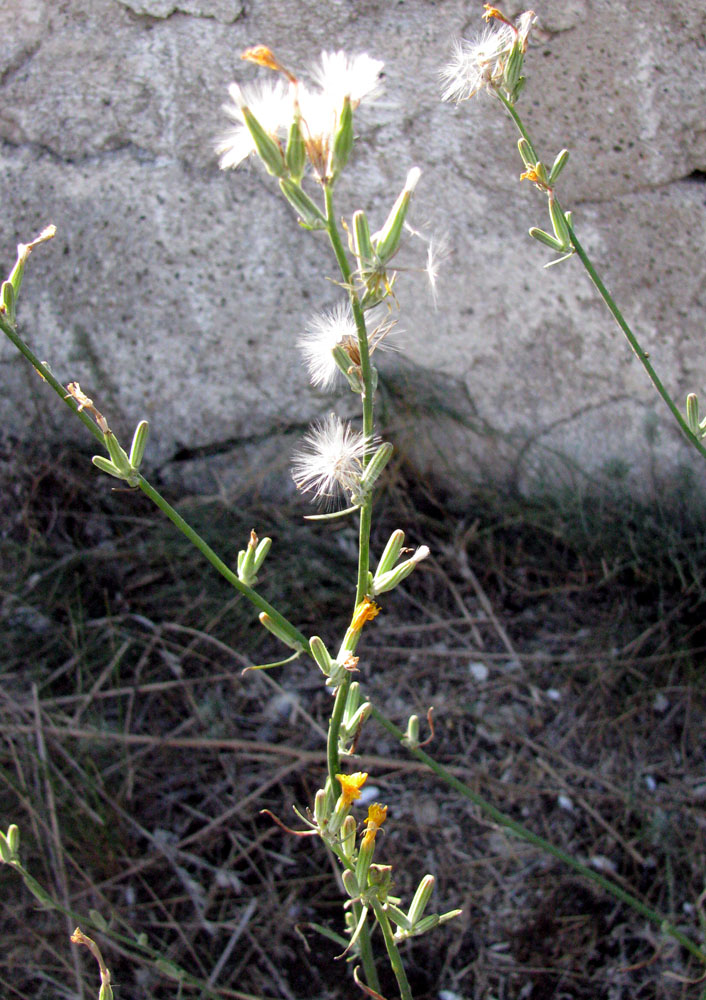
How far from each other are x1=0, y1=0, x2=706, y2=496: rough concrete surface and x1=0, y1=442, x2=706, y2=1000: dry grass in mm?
241

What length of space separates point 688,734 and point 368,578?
126 centimetres

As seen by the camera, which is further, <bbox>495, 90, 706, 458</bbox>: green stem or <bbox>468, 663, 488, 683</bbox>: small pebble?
<bbox>468, 663, 488, 683</bbox>: small pebble

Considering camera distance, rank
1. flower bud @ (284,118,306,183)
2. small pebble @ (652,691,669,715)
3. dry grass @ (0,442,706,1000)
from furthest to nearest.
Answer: small pebble @ (652,691,669,715), dry grass @ (0,442,706,1000), flower bud @ (284,118,306,183)

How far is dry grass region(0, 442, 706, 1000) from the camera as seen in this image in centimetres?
170

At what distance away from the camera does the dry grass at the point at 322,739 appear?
1701mm

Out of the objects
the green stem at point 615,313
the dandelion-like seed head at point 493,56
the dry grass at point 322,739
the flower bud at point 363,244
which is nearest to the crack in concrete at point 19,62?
the dry grass at point 322,739

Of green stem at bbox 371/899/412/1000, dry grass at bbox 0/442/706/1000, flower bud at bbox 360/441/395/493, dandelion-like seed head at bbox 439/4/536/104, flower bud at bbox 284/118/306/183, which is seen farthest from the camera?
dry grass at bbox 0/442/706/1000

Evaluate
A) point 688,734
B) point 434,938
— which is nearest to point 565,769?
point 688,734

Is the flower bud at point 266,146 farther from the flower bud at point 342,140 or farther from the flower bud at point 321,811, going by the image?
the flower bud at point 321,811

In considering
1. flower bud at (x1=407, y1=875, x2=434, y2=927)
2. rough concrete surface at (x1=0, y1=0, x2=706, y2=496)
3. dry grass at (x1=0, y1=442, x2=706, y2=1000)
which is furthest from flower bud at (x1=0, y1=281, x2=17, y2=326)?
dry grass at (x1=0, y1=442, x2=706, y2=1000)

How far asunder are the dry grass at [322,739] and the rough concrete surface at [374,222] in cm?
24

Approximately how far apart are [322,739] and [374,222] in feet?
3.86

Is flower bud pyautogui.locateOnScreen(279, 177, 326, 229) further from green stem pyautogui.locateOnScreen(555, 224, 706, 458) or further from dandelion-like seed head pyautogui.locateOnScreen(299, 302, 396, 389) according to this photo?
green stem pyautogui.locateOnScreen(555, 224, 706, 458)

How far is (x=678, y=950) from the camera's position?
166 centimetres
